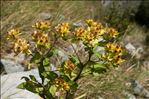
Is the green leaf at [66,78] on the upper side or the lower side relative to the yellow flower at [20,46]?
lower

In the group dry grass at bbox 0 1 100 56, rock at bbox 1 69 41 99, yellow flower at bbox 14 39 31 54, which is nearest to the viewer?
yellow flower at bbox 14 39 31 54

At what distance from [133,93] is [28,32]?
52.8 inches

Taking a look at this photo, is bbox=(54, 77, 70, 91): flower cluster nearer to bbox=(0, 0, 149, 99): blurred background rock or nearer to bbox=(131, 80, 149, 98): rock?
bbox=(0, 0, 149, 99): blurred background rock

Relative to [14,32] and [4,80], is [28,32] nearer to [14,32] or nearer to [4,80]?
[4,80]

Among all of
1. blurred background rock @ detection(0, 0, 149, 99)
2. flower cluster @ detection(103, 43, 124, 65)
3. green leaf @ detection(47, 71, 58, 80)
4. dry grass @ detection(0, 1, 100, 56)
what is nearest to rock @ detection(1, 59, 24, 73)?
blurred background rock @ detection(0, 0, 149, 99)

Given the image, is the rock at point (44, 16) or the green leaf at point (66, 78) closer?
the green leaf at point (66, 78)

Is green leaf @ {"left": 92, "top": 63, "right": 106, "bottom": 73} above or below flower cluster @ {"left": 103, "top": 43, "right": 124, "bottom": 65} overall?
below

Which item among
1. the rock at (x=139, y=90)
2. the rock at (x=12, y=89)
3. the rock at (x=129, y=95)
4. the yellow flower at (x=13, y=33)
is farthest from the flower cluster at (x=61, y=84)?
the rock at (x=139, y=90)

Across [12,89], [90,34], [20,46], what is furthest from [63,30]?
[12,89]

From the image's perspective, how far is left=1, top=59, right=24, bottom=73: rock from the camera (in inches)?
153

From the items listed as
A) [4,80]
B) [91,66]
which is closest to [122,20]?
[4,80]

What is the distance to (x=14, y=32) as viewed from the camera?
2.64 meters

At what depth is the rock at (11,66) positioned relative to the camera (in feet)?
12.8

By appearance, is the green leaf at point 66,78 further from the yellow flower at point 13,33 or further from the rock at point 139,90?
the rock at point 139,90
